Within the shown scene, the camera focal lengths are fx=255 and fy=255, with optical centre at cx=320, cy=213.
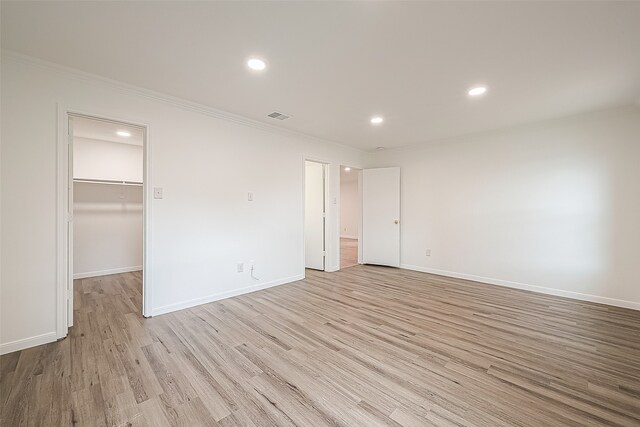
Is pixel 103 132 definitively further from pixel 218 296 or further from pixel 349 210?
pixel 349 210

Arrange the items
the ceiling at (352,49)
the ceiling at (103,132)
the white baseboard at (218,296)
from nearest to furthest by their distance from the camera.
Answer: the ceiling at (352,49) → the white baseboard at (218,296) → the ceiling at (103,132)

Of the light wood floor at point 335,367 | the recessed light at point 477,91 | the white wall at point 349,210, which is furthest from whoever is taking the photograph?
the white wall at point 349,210

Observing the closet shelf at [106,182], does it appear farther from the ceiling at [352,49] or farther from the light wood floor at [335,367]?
the ceiling at [352,49]

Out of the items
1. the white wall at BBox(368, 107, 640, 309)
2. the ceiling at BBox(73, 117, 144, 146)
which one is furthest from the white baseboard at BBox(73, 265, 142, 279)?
the white wall at BBox(368, 107, 640, 309)

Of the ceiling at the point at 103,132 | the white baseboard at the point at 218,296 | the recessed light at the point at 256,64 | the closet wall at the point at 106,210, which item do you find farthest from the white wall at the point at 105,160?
the recessed light at the point at 256,64

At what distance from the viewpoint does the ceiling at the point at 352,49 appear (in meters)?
1.67

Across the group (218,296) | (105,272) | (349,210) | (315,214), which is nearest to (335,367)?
(218,296)

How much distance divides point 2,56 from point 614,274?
268 inches

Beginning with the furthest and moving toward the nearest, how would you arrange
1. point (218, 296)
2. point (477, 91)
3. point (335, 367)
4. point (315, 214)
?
1. point (315, 214)
2. point (218, 296)
3. point (477, 91)
4. point (335, 367)

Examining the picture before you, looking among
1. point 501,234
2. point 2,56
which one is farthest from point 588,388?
point 2,56

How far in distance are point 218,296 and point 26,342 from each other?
66.5 inches

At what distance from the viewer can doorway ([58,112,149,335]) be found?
429 centimetres

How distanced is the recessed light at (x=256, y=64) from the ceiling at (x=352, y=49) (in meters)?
0.05

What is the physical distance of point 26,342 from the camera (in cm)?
220
